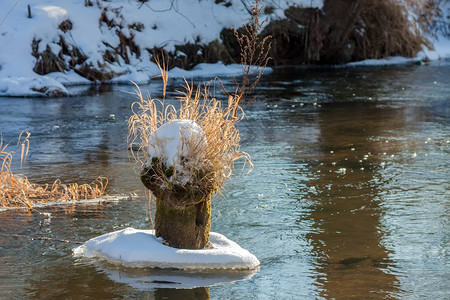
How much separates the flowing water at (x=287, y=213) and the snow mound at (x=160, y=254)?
3.6 inches

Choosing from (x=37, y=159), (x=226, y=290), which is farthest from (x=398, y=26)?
(x=226, y=290)

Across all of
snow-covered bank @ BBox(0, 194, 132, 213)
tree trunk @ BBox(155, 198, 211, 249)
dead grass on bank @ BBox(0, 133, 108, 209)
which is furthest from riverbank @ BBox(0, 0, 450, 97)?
tree trunk @ BBox(155, 198, 211, 249)

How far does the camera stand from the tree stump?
5363mm

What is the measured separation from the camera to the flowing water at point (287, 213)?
5.14 meters

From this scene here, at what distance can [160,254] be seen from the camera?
17.8ft

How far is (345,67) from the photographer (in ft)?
86.8

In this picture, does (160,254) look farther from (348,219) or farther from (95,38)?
(95,38)

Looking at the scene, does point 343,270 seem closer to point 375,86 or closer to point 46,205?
point 46,205

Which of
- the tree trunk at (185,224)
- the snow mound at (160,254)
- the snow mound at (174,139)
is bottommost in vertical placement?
the snow mound at (160,254)

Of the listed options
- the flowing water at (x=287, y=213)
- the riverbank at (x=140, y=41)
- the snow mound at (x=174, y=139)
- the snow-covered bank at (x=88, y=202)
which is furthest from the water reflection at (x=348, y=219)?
the riverbank at (x=140, y=41)

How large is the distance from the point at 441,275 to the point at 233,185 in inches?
135

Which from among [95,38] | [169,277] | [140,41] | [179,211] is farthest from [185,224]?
[140,41]

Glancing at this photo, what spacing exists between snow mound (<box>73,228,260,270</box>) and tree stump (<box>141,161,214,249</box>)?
0.09 metres

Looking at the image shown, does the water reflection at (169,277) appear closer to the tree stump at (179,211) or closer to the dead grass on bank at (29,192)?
the tree stump at (179,211)
